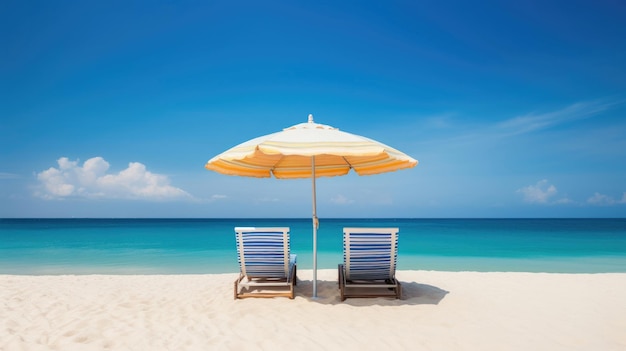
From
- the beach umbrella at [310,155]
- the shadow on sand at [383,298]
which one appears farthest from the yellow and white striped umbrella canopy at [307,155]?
the shadow on sand at [383,298]

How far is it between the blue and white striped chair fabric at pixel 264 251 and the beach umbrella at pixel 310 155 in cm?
41

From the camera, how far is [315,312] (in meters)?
4.04

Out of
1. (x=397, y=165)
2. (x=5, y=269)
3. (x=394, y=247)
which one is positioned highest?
(x=397, y=165)

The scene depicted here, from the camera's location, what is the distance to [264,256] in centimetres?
469

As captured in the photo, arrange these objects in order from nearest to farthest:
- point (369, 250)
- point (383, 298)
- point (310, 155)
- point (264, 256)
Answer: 1. point (310, 155)
2. point (369, 250)
3. point (383, 298)
4. point (264, 256)

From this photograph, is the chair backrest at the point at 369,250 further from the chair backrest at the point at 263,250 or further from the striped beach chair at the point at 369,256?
the chair backrest at the point at 263,250

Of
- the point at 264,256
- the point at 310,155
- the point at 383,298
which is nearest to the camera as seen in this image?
the point at 310,155

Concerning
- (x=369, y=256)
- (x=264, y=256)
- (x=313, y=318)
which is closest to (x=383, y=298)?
(x=369, y=256)

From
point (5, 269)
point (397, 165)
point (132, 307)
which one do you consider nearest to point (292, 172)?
point (397, 165)

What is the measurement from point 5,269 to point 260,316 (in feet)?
34.4

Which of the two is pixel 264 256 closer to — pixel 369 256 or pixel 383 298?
pixel 369 256

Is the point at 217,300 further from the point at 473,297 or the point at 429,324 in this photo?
the point at 473,297

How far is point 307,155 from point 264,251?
5.14ft

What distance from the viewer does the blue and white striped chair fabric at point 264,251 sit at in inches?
180
